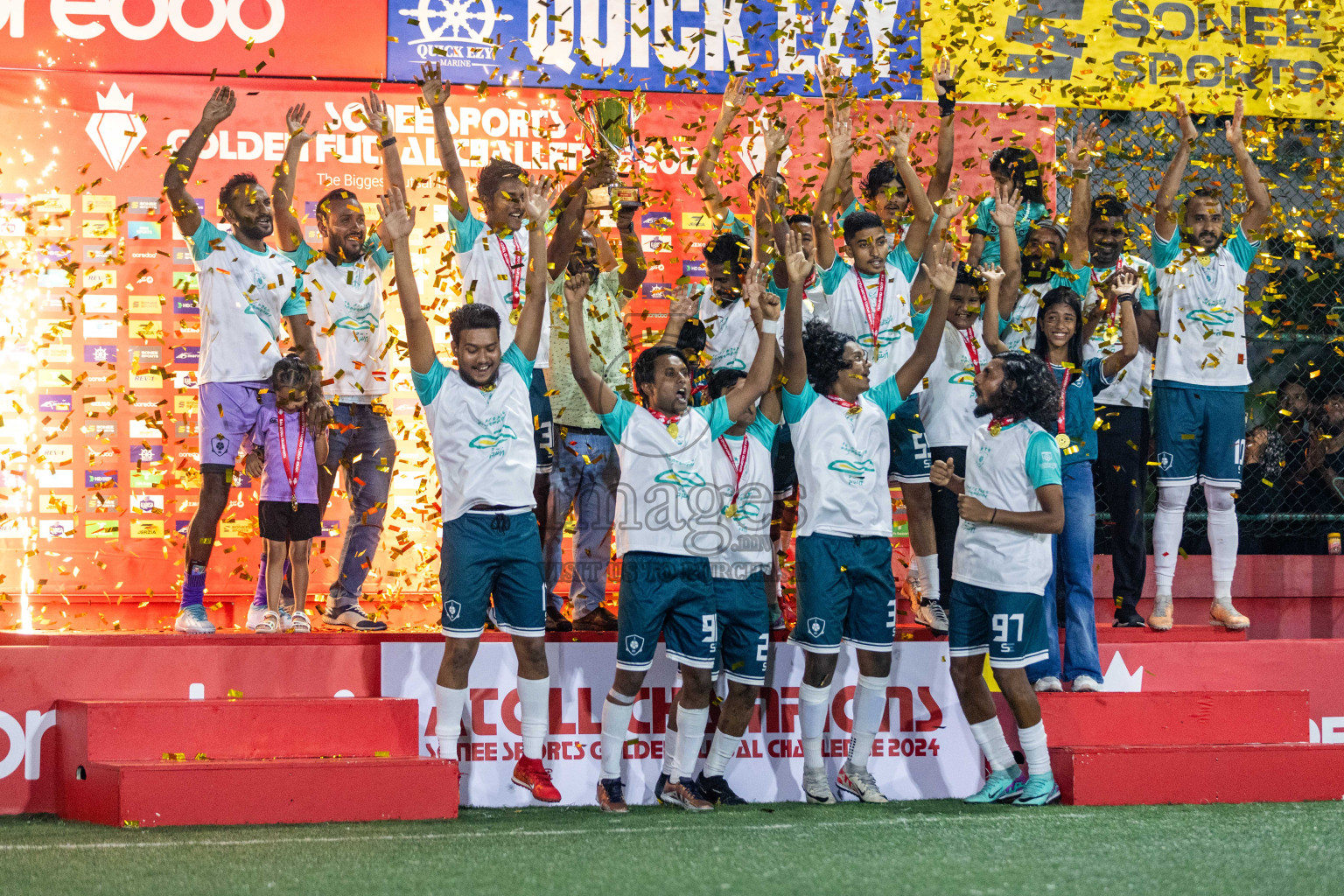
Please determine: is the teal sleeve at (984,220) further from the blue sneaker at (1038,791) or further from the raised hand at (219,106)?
the raised hand at (219,106)

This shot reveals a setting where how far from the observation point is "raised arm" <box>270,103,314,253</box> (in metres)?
6.58

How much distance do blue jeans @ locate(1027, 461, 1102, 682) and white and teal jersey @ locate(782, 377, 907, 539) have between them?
91cm

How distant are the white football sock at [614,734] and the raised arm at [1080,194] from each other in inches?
123

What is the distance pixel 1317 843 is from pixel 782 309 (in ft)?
10.4

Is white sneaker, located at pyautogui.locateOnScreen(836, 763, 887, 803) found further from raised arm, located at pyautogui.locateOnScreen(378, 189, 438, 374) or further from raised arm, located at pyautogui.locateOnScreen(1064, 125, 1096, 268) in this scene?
raised arm, located at pyautogui.locateOnScreen(1064, 125, 1096, 268)

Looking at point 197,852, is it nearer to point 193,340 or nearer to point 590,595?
point 590,595

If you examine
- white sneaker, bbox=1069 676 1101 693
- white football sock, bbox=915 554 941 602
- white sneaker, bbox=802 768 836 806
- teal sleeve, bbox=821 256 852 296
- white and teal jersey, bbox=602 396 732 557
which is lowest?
white sneaker, bbox=802 768 836 806

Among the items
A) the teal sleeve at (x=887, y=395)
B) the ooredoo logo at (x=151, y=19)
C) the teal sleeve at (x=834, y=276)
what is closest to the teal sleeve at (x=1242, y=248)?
the teal sleeve at (x=834, y=276)

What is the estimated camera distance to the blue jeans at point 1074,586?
6254 millimetres

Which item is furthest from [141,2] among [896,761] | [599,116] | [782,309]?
[896,761]

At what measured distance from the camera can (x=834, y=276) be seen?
6.56 meters

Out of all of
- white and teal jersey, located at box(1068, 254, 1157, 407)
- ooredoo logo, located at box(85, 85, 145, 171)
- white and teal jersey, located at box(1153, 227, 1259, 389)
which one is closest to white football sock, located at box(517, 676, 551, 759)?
white and teal jersey, located at box(1068, 254, 1157, 407)

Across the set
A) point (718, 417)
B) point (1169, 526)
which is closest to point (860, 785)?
point (718, 417)

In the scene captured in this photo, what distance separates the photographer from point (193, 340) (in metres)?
7.33
